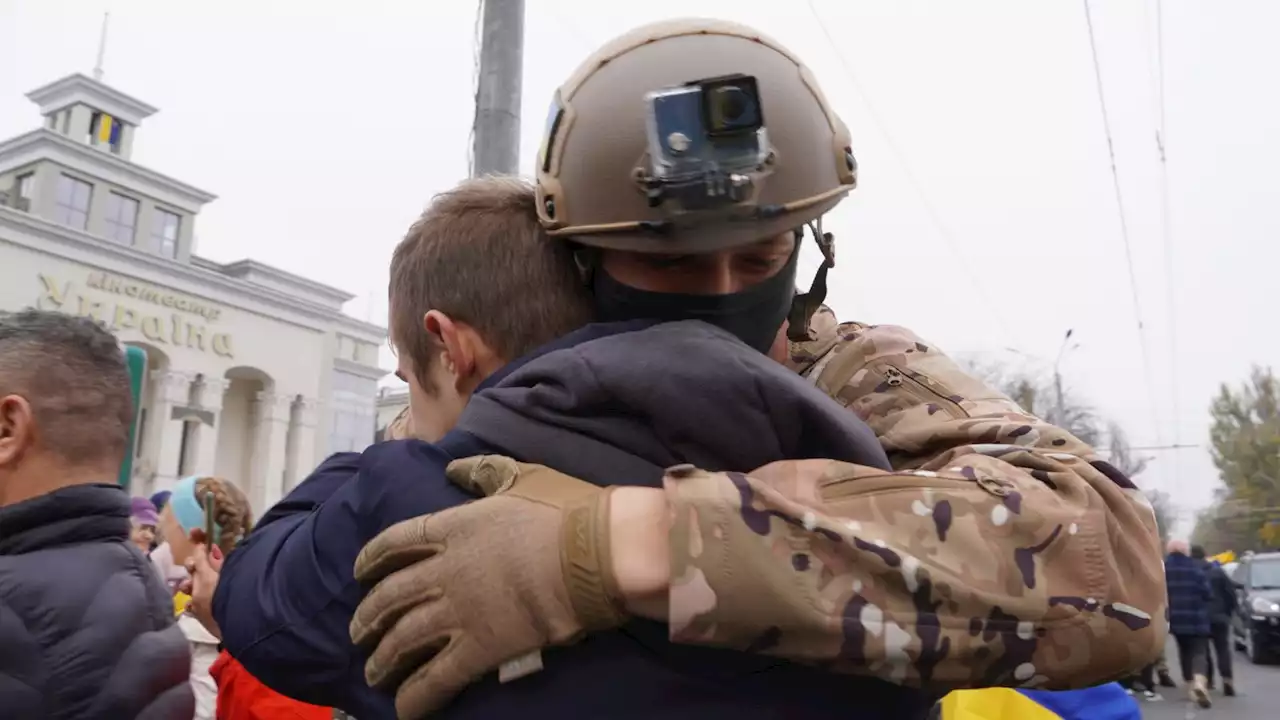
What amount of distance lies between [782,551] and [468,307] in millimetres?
644

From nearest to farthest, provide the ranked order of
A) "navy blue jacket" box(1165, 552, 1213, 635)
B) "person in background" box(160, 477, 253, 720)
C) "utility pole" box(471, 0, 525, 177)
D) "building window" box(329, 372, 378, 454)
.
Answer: "person in background" box(160, 477, 253, 720) → "utility pole" box(471, 0, 525, 177) → "navy blue jacket" box(1165, 552, 1213, 635) → "building window" box(329, 372, 378, 454)

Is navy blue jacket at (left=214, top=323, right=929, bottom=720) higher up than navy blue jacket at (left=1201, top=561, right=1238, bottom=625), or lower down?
higher up

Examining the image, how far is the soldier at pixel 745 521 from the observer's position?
1001 millimetres

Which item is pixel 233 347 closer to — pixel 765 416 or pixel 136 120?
pixel 136 120

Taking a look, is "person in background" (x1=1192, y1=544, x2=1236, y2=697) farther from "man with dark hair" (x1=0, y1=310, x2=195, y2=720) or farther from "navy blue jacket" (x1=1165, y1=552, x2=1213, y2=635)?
"man with dark hair" (x1=0, y1=310, x2=195, y2=720)

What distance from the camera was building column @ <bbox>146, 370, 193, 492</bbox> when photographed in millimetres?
23625

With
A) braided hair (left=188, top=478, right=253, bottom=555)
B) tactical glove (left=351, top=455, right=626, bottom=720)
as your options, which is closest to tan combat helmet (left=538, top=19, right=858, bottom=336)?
tactical glove (left=351, top=455, right=626, bottom=720)

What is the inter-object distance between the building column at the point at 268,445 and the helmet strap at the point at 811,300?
27.7 meters

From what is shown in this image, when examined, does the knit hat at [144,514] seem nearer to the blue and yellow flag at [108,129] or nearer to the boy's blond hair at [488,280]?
the boy's blond hair at [488,280]

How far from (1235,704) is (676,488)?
12.8 m

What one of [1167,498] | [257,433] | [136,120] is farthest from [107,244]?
[1167,498]

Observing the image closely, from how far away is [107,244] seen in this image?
23.5 m

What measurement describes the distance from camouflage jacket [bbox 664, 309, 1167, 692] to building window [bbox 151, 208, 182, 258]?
2834 cm

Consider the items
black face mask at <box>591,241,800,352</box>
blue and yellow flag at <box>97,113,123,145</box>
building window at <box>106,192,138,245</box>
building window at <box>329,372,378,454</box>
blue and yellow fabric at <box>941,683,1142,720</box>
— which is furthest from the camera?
building window at <box>329,372,378,454</box>
